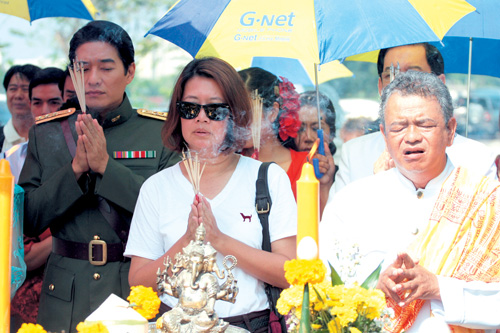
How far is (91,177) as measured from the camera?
3.37 m

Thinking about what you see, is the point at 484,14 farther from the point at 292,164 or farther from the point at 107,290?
the point at 107,290

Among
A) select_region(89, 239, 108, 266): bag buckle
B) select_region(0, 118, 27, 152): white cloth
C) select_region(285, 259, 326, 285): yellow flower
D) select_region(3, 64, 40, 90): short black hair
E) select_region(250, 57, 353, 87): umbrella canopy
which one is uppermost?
select_region(250, 57, 353, 87): umbrella canopy

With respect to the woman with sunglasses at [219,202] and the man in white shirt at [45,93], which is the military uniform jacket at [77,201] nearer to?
the woman with sunglasses at [219,202]

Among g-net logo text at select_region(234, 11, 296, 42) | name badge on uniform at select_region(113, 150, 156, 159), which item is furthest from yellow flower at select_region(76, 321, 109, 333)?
g-net logo text at select_region(234, 11, 296, 42)

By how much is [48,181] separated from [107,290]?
24.3 inches

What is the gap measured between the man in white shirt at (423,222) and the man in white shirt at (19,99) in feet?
10.9

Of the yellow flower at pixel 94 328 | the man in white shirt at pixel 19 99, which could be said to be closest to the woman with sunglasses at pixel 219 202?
the yellow flower at pixel 94 328

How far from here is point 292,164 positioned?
432 cm

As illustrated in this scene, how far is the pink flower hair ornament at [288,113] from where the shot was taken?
4.45 metres

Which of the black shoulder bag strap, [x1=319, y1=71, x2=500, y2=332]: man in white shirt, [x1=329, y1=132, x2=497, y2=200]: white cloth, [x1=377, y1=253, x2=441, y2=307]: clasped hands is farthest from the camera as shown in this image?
[x1=329, y1=132, x2=497, y2=200]: white cloth

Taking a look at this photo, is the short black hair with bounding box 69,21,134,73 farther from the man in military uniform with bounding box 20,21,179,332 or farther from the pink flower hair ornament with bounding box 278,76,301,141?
the pink flower hair ornament with bounding box 278,76,301,141

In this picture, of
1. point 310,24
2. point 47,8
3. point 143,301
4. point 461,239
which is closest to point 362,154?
point 310,24

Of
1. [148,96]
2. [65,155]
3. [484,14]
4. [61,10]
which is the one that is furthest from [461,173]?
[148,96]

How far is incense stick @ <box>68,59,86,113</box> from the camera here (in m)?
3.28
